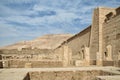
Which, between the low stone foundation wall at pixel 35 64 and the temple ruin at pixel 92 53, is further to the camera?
the low stone foundation wall at pixel 35 64

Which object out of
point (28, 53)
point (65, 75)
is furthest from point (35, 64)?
point (28, 53)

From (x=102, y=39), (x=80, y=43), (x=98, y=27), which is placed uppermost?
(x=98, y=27)

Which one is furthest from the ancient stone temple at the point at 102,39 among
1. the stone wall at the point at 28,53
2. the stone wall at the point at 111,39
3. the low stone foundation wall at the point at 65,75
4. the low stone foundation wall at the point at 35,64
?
the stone wall at the point at 28,53

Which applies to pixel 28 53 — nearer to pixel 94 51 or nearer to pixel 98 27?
pixel 94 51

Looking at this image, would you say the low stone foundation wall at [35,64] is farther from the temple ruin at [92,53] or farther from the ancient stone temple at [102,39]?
the ancient stone temple at [102,39]

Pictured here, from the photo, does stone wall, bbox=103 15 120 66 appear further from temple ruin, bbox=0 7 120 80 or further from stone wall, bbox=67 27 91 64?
stone wall, bbox=67 27 91 64

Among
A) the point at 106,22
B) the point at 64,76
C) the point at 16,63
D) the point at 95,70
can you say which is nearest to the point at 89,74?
the point at 95,70

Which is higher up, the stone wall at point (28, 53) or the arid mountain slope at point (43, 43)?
the arid mountain slope at point (43, 43)

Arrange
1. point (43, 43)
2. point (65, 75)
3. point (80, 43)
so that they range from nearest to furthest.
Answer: point (65, 75)
point (80, 43)
point (43, 43)

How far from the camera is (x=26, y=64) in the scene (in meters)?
19.2

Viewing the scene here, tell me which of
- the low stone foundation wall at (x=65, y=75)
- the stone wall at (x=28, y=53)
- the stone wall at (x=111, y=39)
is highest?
the stone wall at (x=111, y=39)

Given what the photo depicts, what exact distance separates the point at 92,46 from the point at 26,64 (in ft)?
34.1

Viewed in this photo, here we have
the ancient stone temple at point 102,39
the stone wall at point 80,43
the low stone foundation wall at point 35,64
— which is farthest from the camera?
the stone wall at point 80,43

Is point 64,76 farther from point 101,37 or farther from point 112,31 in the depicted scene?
point 101,37
